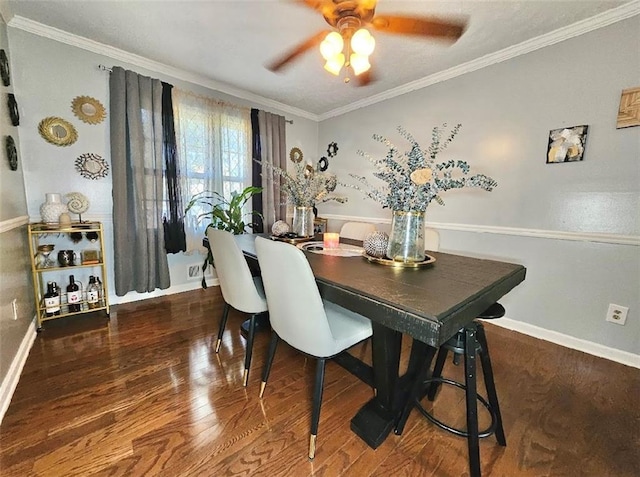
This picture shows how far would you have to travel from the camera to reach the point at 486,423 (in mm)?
1269

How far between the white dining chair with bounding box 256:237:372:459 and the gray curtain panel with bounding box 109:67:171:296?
1.89m

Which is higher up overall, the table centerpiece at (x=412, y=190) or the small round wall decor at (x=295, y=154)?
the small round wall decor at (x=295, y=154)

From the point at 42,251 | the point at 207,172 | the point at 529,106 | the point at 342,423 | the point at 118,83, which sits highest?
the point at 118,83

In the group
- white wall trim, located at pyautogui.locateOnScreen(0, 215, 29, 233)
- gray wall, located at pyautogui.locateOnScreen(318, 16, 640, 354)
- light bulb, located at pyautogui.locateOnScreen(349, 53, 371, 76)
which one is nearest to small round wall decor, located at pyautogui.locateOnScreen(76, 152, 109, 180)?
white wall trim, located at pyautogui.locateOnScreen(0, 215, 29, 233)

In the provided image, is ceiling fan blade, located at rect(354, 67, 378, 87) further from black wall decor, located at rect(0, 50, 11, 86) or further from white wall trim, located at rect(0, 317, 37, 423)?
white wall trim, located at rect(0, 317, 37, 423)

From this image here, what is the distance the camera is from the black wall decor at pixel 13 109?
185 cm

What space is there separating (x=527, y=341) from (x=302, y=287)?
205 cm

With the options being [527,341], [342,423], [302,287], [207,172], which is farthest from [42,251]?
[527,341]

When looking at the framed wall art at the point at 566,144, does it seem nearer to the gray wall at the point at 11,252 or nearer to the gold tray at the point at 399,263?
the gold tray at the point at 399,263

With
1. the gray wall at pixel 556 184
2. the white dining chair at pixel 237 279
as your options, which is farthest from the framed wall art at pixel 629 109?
the white dining chair at pixel 237 279

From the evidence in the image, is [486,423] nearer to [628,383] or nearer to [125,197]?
[628,383]

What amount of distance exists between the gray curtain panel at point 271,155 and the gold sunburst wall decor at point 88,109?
1496 mm

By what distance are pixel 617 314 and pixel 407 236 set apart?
1.73 metres

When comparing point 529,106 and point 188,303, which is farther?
point 188,303
